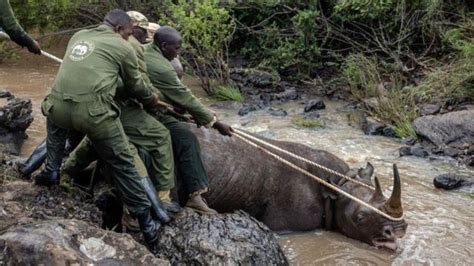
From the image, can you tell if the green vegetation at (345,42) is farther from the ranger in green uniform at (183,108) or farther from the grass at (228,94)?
the ranger in green uniform at (183,108)

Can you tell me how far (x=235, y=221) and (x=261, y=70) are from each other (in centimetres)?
1050

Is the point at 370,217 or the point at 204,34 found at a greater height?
the point at 204,34

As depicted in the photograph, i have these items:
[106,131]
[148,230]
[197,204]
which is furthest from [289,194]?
[106,131]

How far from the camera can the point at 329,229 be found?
717 centimetres

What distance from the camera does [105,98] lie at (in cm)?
484

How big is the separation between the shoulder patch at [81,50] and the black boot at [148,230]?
1375 millimetres

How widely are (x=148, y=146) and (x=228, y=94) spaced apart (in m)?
8.30

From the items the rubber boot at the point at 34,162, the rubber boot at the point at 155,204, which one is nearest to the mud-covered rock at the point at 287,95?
the rubber boot at the point at 34,162

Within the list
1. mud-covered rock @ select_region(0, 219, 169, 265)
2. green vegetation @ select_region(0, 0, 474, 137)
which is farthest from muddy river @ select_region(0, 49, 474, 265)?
mud-covered rock @ select_region(0, 219, 169, 265)

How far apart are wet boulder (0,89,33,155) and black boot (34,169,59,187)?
3.59 metres

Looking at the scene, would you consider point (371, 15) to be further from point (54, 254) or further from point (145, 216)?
point (54, 254)

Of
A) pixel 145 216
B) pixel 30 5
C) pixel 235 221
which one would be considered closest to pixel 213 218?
pixel 235 221

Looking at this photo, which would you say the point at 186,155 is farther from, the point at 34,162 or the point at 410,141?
the point at 410,141

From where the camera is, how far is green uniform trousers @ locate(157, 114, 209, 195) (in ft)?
19.6
